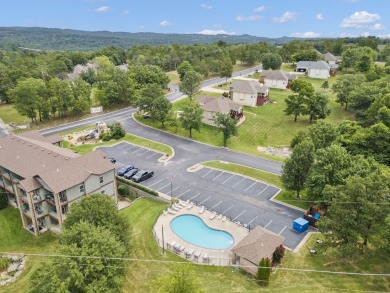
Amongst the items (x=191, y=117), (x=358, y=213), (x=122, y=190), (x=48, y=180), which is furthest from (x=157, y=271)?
(x=191, y=117)

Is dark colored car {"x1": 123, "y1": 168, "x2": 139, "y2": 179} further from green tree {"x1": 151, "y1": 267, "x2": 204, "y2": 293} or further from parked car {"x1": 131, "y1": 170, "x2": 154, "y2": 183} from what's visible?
green tree {"x1": 151, "y1": 267, "x2": 204, "y2": 293}

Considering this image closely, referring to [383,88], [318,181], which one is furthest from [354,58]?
[318,181]

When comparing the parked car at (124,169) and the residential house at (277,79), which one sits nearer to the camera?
the parked car at (124,169)

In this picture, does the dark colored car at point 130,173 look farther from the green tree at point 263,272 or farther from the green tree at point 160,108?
the green tree at point 263,272

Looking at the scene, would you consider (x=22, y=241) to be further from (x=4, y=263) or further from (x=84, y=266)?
(x=84, y=266)

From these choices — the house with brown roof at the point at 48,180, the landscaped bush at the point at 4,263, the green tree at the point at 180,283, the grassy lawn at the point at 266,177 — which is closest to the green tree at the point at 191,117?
the grassy lawn at the point at 266,177

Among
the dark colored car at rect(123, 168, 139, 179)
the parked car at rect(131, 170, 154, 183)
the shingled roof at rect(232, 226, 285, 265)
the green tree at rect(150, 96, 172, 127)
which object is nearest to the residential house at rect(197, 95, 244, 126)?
the green tree at rect(150, 96, 172, 127)

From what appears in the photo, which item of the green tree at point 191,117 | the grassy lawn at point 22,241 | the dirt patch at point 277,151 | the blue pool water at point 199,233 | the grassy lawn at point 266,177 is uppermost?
the green tree at point 191,117
